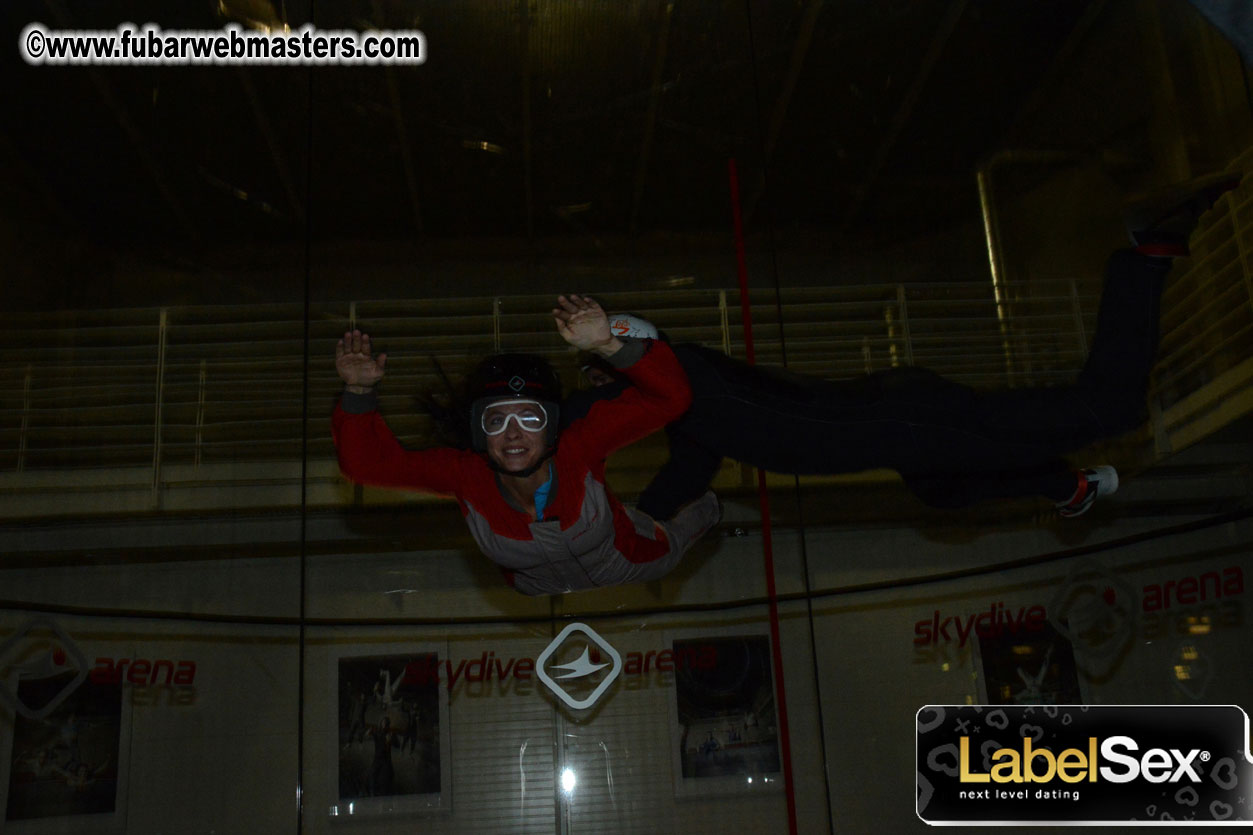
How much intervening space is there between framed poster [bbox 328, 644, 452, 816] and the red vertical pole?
77 cm

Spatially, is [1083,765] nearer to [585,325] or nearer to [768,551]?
[768,551]

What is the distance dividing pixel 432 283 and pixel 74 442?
97cm

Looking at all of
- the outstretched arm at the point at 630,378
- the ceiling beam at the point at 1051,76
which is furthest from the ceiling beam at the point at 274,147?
the ceiling beam at the point at 1051,76

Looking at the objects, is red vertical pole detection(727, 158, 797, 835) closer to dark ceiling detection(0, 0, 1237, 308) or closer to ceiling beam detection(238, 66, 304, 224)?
dark ceiling detection(0, 0, 1237, 308)

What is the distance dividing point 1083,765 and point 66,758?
237 centimetres

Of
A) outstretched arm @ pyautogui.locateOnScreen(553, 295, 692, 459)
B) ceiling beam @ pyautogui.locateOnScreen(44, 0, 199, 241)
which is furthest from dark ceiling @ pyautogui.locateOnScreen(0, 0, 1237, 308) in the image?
outstretched arm @ pyautogui.locateOnScreen(553, 295, 692, 459)

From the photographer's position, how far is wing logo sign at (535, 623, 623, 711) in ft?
7.36

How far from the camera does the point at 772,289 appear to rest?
2.64m

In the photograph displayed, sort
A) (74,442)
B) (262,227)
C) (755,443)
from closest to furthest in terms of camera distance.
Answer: (755,443) < (74,442) < (262,227)

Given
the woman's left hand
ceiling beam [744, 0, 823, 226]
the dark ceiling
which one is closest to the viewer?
the woman's left hand

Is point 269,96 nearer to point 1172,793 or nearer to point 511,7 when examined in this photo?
point 511,7

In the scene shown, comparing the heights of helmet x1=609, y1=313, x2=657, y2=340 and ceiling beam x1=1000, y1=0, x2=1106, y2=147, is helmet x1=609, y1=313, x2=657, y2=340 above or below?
below

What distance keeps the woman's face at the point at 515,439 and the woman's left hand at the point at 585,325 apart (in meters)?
0.26

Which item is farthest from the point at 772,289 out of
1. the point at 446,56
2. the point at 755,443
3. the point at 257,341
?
the point at 257,341
